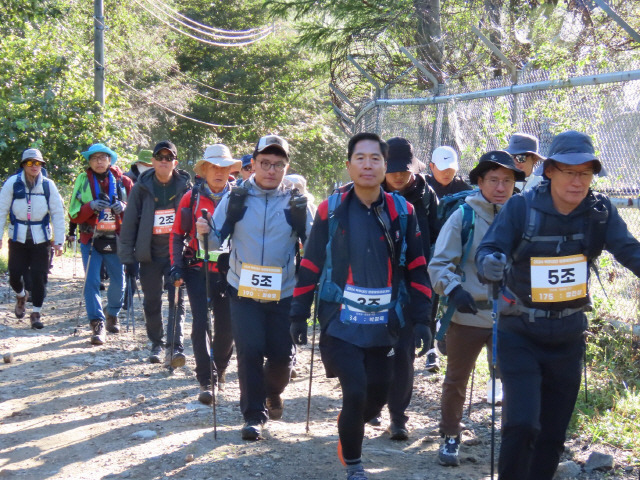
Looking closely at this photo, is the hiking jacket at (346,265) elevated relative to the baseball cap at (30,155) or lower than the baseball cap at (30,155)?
lower

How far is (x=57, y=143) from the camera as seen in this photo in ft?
56.3

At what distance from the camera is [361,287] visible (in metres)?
4.70

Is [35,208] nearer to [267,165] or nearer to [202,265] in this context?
[202,265]

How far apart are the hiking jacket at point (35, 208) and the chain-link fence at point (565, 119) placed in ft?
15.5

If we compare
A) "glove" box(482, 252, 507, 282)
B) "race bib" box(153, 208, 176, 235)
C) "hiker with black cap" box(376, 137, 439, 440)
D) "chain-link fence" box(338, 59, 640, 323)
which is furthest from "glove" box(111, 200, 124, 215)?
"glove" box(482, 252, 507, 282)

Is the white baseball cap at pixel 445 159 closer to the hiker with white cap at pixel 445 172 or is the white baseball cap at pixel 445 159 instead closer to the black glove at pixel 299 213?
the hiker with white cap at pixel 445 172

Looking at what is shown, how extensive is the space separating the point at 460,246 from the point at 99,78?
15296mm

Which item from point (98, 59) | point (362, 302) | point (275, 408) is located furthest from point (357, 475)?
point (98, 59)

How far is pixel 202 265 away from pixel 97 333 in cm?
331

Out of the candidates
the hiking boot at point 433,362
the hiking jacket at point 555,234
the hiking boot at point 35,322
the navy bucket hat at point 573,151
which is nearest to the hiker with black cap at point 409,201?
the hiking jacket at point 555,234

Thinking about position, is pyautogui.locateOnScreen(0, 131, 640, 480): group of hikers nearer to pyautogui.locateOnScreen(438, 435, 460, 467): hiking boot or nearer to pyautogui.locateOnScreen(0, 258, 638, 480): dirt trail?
pyautogui.locateOnScreen(438, 435, 460, 467): hiking boot

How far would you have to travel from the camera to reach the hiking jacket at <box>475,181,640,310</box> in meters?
4.04

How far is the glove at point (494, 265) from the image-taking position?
3.87m

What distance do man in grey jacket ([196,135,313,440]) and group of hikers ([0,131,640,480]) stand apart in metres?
0.01
